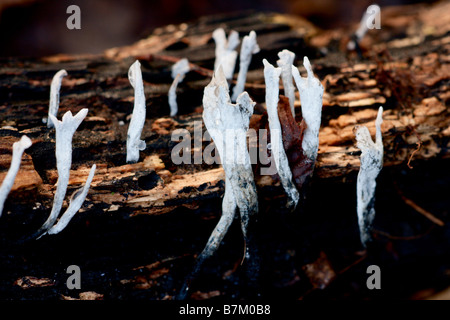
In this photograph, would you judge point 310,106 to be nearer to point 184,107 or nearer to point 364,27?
point 184,107

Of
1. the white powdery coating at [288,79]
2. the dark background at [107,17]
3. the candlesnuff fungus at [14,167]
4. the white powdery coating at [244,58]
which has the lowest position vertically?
the candlesnuff fungus at [14,167]

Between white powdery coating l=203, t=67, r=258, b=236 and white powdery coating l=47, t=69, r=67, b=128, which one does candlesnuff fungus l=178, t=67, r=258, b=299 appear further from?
white powdery coating l=47, t=69, r=67, b=128

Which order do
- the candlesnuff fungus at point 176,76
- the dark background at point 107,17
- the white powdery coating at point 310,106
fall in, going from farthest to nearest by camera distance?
the dark background at point 107,17 → the candlesnuff fungus at point 176,76 → the white powdery coating at point 310,106

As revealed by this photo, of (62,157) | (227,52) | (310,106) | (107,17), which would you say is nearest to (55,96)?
(62,157)

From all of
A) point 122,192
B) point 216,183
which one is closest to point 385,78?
point 216,183

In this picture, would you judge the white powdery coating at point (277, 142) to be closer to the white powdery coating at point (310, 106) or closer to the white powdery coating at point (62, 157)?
the white powdery coating at point (310, 106)

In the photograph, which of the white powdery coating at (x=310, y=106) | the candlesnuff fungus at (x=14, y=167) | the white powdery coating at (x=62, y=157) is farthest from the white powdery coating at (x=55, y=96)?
the white powdery coating at (x=310, y=106)
